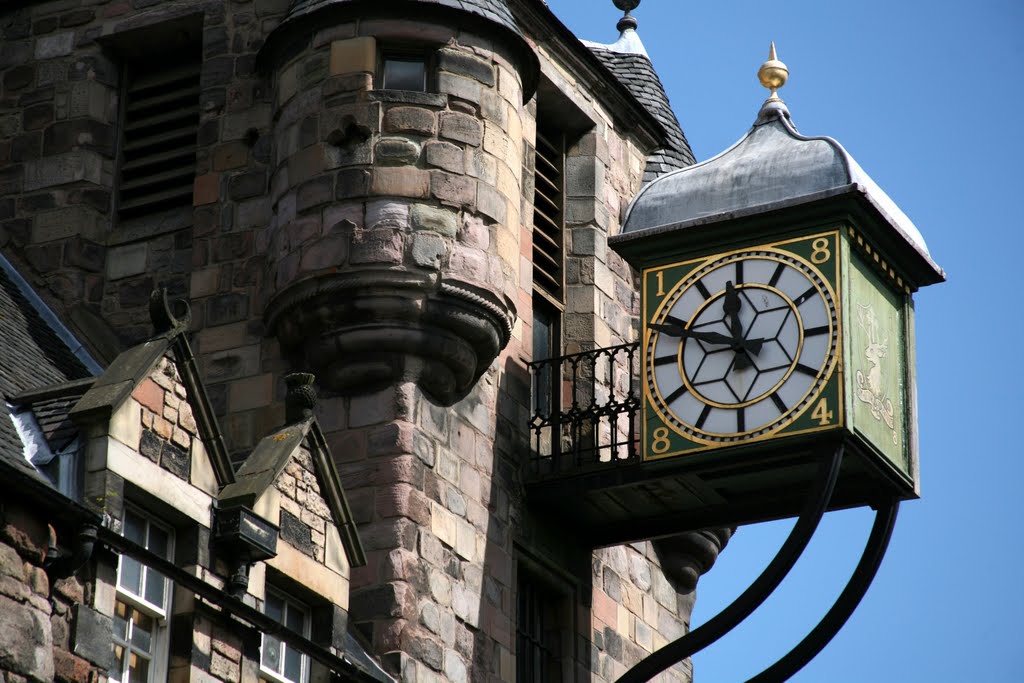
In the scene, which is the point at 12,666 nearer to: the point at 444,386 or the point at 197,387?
the point at 197,387

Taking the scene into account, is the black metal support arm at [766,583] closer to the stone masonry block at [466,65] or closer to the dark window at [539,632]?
the dark window at [539,632]

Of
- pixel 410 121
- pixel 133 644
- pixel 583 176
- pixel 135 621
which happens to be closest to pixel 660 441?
pixel 410 121

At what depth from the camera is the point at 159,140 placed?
2308 cm

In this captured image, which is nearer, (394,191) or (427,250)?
(427,250)

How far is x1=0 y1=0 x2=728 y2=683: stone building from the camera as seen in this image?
17234 millimetres

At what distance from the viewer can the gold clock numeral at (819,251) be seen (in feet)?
69.1

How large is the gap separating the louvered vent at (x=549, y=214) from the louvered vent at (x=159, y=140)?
289cm

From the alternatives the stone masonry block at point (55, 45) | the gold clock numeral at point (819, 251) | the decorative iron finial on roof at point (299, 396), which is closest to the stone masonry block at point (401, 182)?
the decorative iron finial on roof at point (299, 396)

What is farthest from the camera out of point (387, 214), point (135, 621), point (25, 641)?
point (387, 214)

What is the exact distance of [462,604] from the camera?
20.6 meters

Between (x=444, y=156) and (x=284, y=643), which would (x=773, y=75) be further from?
(x=284, y=643)

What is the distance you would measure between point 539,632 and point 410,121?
4.03m

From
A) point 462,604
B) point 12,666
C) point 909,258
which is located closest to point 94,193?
point 462,604

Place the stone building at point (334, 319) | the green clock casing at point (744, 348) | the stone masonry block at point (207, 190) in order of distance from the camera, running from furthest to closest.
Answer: the stone masonry block at point (207, 190)
the green clock casing at point (744, 348)
the stone building at point (334, 319)
